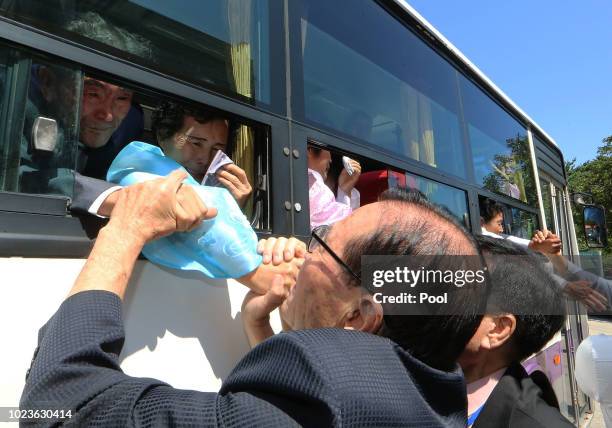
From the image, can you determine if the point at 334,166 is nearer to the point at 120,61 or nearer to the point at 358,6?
the point at 358,6

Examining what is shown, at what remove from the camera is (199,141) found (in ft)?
4.83

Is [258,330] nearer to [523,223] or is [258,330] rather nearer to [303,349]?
[303,349]

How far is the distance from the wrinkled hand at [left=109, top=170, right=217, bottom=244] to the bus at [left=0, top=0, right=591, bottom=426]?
11 cm

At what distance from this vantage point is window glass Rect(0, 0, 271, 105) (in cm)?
109

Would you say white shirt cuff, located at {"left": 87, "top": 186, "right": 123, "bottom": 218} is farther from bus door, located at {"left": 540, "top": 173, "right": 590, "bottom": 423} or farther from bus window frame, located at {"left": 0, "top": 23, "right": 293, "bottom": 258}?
bus door, located at {"left": 540, "top": 173, "right": 590, "bottom": 423}

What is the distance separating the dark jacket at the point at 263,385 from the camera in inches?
29.1

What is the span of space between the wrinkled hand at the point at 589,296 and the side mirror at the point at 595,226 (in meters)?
2.15

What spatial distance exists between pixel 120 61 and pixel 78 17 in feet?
0.44

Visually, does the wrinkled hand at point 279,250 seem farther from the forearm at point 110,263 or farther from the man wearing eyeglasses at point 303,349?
the forearm at point 110,263

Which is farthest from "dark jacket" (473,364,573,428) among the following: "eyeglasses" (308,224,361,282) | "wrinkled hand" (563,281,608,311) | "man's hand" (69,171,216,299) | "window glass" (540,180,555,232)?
"window glass" (540,180,555,232)

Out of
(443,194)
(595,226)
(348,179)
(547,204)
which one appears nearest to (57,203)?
(348,179)

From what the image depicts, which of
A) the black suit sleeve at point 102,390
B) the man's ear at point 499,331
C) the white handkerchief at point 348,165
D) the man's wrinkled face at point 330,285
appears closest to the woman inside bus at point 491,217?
the white handkerchief at point 348,165

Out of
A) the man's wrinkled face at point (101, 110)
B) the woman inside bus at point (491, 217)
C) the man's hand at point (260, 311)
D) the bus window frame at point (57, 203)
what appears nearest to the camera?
the bus window frame at point (57, 203)

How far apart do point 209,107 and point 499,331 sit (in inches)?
43.7
